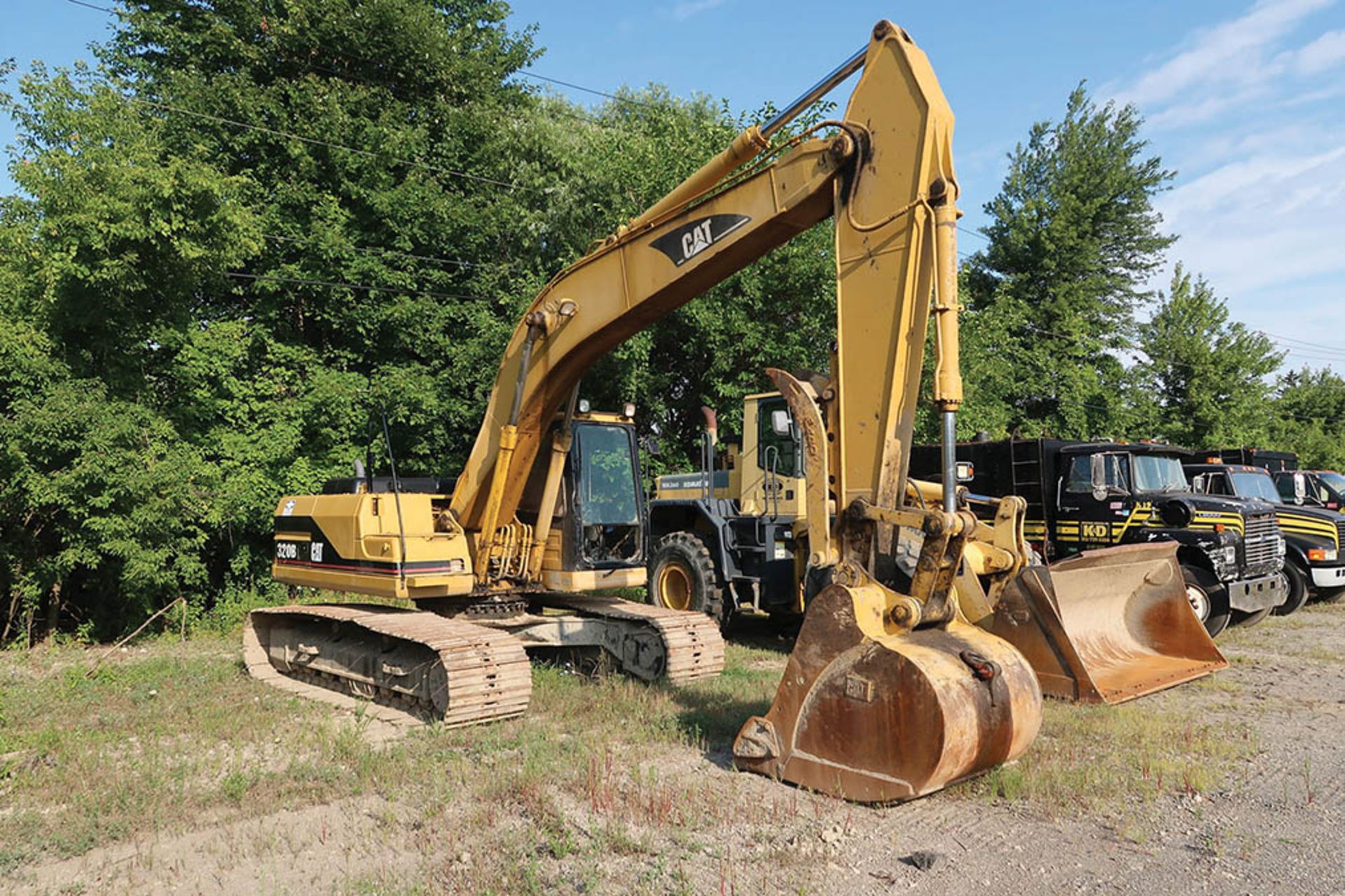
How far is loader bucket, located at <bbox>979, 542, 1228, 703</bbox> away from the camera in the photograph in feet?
23.6

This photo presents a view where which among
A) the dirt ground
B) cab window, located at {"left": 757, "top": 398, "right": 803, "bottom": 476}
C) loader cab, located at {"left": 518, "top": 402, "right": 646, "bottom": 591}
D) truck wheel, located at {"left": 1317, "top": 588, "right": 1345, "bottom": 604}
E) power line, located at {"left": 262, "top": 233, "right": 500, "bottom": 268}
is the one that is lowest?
the dirt ground

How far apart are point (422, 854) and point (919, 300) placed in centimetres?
384

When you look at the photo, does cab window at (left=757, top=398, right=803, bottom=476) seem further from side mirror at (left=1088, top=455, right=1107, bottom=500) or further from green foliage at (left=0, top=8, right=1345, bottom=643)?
green foliage at (left=0, top=8, right=1345, bottom=643)

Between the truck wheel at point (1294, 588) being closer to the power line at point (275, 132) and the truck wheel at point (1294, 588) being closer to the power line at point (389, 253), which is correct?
the power line at point (389, 253)

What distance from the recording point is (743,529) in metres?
10.7

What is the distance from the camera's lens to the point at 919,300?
5.25 m

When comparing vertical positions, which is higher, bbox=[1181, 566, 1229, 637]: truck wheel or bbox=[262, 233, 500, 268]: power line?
bbox=[262, 233, 500, 268]: power line

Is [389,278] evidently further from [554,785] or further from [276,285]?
[554,785]

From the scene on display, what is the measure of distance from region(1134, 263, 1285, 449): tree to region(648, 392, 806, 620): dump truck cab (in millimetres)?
21144

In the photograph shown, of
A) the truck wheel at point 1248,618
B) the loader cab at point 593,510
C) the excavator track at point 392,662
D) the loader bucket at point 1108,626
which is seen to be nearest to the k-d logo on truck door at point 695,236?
the loader cab at point 593,510

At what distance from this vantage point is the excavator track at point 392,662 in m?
6.94

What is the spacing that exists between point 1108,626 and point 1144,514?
10.9ft

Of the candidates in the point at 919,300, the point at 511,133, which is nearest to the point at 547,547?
the point at 919,300

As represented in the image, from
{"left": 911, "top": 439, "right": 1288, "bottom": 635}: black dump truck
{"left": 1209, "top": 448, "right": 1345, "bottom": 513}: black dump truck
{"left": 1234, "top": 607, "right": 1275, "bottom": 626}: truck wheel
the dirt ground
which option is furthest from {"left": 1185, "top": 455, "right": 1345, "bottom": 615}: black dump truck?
the dirt ground
